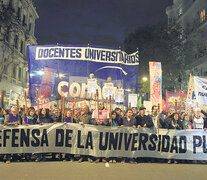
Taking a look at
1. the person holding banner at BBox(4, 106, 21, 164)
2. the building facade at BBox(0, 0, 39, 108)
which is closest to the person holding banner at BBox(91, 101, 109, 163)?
the person holding banner at BBox(4, 106, 21, 164)

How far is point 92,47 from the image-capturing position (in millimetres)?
9203

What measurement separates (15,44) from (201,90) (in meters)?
26.0

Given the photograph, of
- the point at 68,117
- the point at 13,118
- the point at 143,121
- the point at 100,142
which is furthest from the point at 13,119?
A: the point at 143,121

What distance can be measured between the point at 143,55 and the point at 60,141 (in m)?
23.2

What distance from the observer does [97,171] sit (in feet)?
20.4

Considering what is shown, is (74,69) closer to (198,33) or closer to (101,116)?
(101,116)

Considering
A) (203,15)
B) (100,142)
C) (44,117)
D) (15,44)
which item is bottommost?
(100,142)

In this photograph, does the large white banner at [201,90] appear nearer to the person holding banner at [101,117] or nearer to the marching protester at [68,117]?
the person holding banner at [101,117]

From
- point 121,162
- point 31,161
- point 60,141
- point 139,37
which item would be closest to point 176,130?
point 121,162

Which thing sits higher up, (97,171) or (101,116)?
(101,116)

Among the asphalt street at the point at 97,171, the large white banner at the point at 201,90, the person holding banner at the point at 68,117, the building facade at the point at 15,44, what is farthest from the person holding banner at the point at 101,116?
the building facade at the point at 15,44

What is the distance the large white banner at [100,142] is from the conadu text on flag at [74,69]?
4.33 feet

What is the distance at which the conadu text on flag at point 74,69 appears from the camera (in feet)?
27.9

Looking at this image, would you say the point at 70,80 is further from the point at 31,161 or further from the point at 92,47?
the point at 31,161
